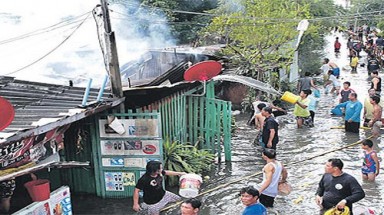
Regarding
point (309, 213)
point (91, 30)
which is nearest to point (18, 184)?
point (309, 213)

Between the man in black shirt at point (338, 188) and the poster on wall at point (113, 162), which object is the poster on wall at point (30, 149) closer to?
the poster on wall at point (113, 162)

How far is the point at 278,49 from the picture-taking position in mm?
17938

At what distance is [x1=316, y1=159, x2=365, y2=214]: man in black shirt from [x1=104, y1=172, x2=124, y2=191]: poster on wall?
13.4 feet

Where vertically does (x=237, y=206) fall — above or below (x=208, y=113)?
below

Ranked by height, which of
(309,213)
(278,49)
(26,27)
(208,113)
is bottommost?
(309,213)

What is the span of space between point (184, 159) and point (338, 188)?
13.9 feet

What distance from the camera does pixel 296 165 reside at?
37.4 ft

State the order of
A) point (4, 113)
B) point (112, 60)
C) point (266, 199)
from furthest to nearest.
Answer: point (112, 60)
point (266, 199)
point (4, 113)

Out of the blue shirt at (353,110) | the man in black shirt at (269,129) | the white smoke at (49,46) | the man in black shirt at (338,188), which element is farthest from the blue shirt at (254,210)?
the blue shirt at (353,110)

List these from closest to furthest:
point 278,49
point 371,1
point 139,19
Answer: point 278,49 → point 139,19 → point 371,1

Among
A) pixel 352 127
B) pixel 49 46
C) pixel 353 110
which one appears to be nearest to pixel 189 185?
pixel 353 110

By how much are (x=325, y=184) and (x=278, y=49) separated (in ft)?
37.3

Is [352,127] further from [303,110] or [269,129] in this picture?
[269,129]

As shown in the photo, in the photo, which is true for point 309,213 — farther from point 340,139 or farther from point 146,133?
point 340,139
